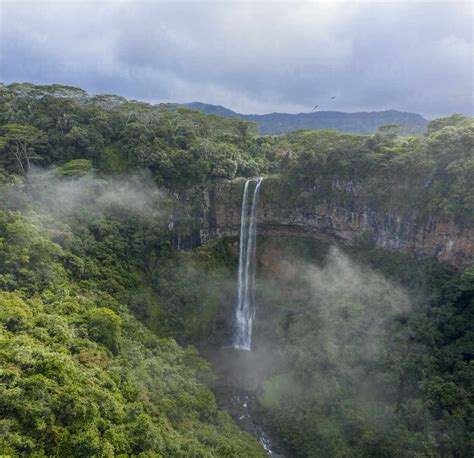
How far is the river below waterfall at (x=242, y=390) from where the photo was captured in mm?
20034

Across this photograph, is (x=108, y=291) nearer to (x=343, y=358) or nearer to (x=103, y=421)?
(x=103, y=421)

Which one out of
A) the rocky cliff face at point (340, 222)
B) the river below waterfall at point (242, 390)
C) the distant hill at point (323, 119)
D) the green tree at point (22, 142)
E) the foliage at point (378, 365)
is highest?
the distant hill at point (323, 119)

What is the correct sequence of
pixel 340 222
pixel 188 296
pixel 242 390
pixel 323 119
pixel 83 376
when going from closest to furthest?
1. pixel 83 376
2. pixel 242 390
3. pixel 188 296
4. pixel 340 222
5. pixel 323 119

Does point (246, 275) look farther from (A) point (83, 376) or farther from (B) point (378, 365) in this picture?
(A) point (83, 376)

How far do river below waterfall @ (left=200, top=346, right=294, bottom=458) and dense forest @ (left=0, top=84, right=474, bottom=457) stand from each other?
34.8 inches

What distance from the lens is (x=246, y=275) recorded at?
31625 millimetres

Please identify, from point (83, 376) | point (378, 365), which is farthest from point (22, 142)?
point (378, 365)

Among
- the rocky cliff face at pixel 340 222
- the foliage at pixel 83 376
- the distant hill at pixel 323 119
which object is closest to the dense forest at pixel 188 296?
the foliage at pixel 83 376

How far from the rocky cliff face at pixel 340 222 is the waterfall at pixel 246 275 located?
60cm

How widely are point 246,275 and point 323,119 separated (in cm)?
8744

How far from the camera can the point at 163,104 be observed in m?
38.6

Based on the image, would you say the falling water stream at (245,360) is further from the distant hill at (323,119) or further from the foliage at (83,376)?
the distant hill at (323,119)

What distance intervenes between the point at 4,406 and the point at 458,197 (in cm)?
2442

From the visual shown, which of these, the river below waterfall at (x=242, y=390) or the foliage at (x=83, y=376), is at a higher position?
the foliage at (x=83, y=376)
